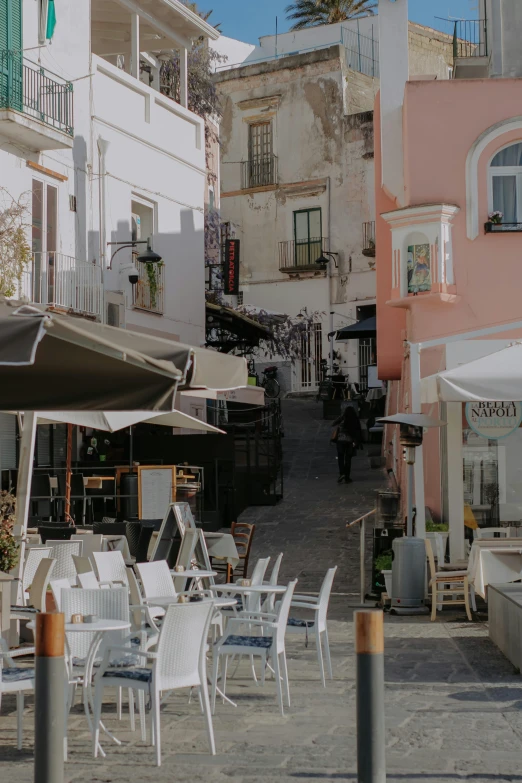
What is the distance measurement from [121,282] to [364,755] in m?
18.1

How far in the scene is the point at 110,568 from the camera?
9.88 m

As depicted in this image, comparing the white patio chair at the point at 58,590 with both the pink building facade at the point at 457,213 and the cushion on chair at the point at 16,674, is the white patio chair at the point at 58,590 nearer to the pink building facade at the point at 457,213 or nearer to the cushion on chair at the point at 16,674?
the cushion on chair at the point at 16,674

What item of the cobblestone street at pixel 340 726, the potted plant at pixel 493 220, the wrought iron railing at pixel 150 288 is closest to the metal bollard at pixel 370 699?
the cobblestone street at pixel 340 726

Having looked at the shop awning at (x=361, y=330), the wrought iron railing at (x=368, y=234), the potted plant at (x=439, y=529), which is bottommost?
the potted plant at (x=439, y=529)

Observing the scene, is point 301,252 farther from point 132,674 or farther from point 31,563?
point 132,674

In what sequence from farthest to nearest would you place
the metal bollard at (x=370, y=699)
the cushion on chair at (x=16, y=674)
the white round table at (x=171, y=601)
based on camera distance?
the white round table at (x=171, y=601)
the cushion on chair at (x=16, y=674)
the metal bollard at (x=370, y=699)

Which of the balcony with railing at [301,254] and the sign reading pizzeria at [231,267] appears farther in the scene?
the balcony with railing at [301,254]

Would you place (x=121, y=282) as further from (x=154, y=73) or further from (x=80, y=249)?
(x=154, y=73)

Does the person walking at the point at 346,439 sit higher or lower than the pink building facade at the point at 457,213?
lower

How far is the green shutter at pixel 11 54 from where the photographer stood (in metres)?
18.9

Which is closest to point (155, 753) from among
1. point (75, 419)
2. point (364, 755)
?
point (364, 755)

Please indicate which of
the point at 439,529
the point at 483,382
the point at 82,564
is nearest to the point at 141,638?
the point at 82,564

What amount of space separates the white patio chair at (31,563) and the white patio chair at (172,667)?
3.67 meters

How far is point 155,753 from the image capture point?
21.3 feet
